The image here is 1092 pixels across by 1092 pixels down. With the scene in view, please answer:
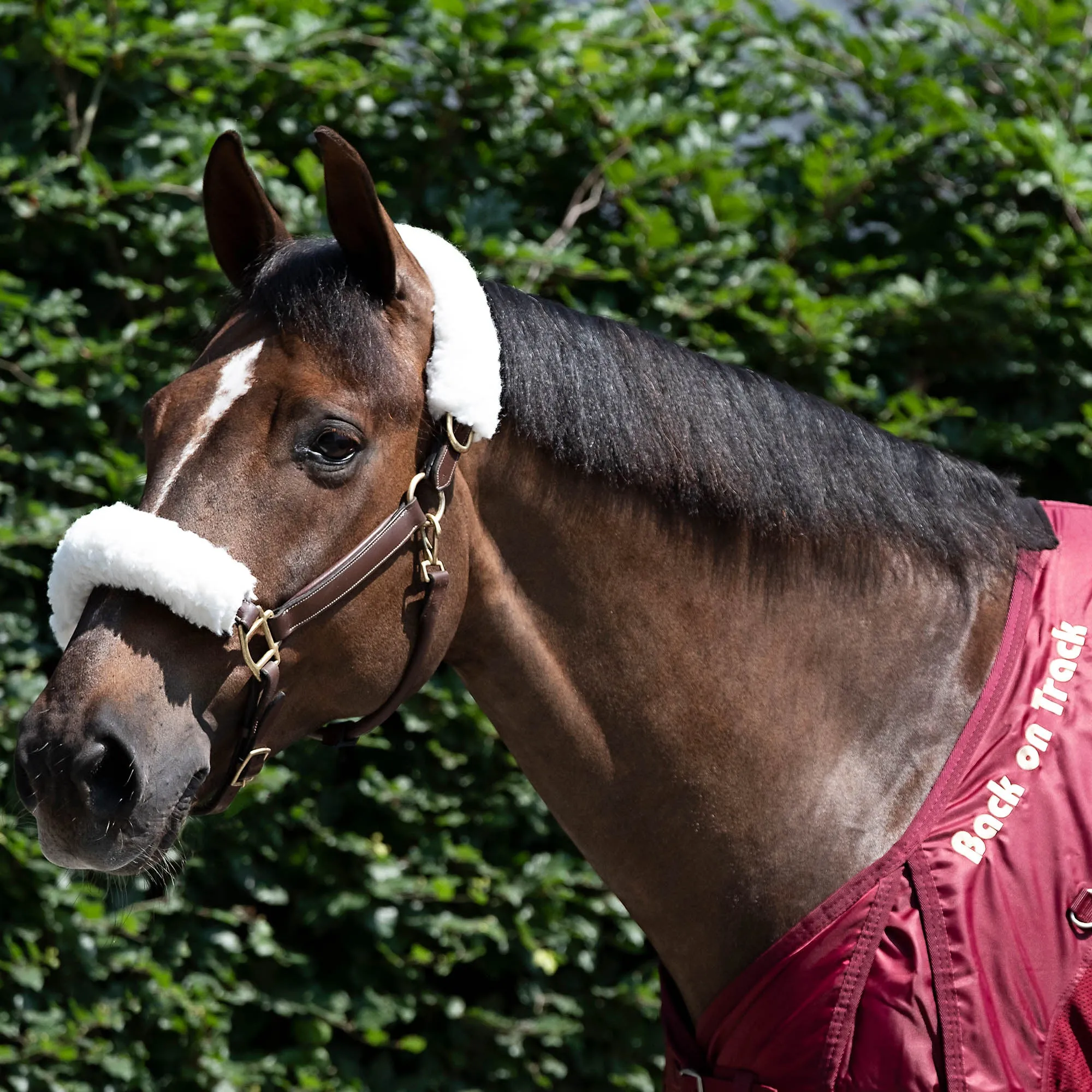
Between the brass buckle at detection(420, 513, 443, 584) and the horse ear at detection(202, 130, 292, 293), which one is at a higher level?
the horse ear at detection(202, 130, 292, 293)

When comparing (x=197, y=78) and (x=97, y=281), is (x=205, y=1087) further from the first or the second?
(x=197, y=78)

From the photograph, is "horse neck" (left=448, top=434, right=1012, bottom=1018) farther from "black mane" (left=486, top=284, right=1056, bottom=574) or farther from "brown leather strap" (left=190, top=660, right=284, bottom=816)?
"brown leather strap" (left=190, top=660, right=284, bottom=816)

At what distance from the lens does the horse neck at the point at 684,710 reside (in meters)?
1.66

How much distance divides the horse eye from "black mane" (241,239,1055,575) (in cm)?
9

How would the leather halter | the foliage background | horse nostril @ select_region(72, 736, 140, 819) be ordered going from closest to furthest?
horse nostril @ select_region(72, 736, 140, 819), the leather halter, the foliage background

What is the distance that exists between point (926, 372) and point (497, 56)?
1.52m

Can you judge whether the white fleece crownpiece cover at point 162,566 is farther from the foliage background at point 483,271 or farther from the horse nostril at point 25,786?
the foliage background at point 483,271

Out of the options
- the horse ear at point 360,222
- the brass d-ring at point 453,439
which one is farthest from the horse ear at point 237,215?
the brass d-ring at point 453,439

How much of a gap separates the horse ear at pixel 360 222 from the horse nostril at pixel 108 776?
670mm

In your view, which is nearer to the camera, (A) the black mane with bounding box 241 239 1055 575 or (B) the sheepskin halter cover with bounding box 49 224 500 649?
(B) the sheepskin halter cover with bounding box 49 224 500 649

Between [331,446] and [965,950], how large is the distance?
3.40ft

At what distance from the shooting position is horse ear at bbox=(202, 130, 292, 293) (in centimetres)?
169

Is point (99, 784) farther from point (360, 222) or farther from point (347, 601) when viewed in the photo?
point (360, 222)

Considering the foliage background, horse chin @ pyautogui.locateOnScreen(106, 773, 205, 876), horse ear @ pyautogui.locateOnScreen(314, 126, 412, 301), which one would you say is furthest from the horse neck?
the foliage background
